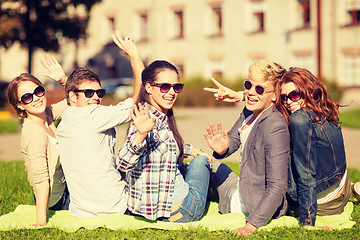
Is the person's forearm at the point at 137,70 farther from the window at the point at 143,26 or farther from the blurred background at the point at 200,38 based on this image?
the window at the point at 143,26

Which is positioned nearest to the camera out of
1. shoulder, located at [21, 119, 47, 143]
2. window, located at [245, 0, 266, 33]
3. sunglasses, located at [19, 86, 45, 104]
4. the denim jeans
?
shoulder, located at [21, 119, 47, 143]

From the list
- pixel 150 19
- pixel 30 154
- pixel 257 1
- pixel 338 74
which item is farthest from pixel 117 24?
pixel 30 154

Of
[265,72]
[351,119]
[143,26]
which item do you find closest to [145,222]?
[265,72]

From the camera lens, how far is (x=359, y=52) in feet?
89.4

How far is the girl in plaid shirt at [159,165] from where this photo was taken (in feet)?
13.7

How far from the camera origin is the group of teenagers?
4367mm

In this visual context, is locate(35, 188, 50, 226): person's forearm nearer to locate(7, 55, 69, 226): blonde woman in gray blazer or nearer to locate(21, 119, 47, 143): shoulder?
locate(7, 55, 69, 226): blonde woman in gray blazer

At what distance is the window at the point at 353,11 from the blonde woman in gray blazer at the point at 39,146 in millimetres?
25217

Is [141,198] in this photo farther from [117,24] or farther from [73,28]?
[117,24]

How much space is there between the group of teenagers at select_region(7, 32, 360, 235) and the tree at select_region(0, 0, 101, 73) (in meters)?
19.5

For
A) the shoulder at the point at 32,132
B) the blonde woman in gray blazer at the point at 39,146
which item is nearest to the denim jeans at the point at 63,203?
the blonde woman in gray blazer at the point at 39,146

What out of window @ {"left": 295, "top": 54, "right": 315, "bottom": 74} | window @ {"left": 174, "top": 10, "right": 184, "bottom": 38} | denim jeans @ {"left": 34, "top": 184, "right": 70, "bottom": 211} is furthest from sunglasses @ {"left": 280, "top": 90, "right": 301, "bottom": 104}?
window @ {"left": 174, "top": 10, "right": 184, "bottom": 38}

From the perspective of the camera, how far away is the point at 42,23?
23797mm

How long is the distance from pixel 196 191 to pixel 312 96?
52.7 inches
